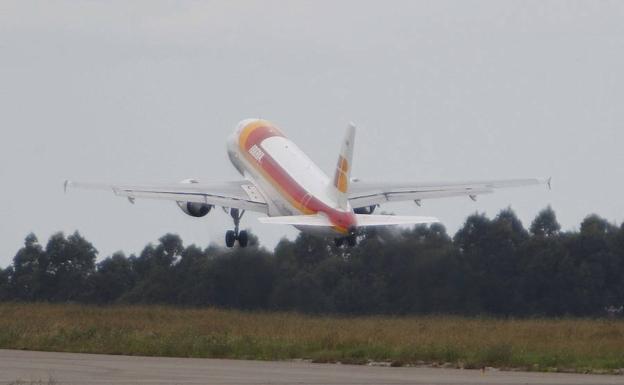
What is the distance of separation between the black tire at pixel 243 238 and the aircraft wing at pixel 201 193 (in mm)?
1372

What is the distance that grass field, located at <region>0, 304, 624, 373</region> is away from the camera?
5150cm

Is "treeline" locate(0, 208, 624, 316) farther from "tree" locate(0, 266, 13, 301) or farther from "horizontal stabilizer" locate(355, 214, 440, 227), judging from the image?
"horizontal stabilizer" locate(355, 214, 440, 227)

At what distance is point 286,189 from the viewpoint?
80.6m

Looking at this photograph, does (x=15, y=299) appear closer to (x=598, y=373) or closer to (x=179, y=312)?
(x=179, y=312)

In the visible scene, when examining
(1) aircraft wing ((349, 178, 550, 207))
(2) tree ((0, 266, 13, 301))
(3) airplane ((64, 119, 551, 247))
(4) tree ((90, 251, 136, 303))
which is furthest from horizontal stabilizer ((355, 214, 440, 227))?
(2) tree ((0, 266, 13, 301))

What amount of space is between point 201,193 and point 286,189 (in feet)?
20.4

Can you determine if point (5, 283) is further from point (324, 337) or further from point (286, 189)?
point (324, 337)

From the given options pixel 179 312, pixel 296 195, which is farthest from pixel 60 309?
pixel 296 195

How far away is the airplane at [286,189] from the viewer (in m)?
75.6

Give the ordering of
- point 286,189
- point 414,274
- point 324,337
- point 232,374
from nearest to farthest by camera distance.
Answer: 1. point 232,374
2. point 324,337
3. point 414,274
4. point 286,189

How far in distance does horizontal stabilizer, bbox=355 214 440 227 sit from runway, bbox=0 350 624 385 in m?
19.1

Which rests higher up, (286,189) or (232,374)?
(286,189)

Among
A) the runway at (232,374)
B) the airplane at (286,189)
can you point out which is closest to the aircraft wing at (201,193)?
the airplane at (286,189)

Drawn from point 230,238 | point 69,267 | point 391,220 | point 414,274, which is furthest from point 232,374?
point 69,267
